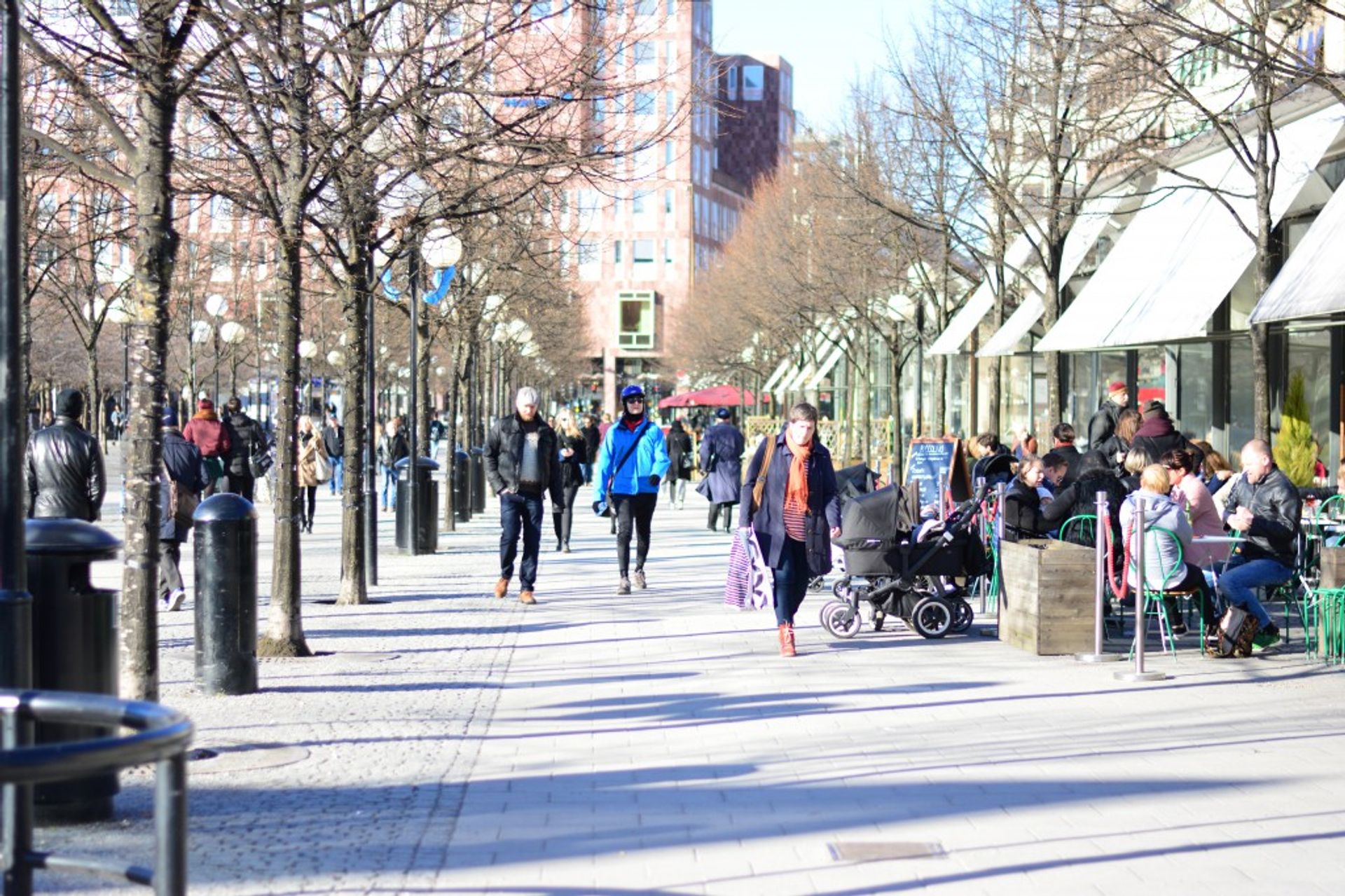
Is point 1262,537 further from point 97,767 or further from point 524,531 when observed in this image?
point 97,767

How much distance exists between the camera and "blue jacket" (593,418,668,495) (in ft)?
57.2

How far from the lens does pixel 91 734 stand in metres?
6.54

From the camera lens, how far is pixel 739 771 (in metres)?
8.25

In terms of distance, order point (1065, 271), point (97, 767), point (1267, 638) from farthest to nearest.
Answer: point (1065, 271) < point (1267, 638) < point (97, 767)

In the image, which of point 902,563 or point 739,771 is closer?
point 739,771

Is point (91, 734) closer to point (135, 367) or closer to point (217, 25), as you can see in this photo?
point (135, 367)

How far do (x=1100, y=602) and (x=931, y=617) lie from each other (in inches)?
73.8

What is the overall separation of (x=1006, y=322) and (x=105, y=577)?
67.3 feet

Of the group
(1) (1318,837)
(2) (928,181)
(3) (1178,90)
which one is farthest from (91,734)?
(2) (928,181)

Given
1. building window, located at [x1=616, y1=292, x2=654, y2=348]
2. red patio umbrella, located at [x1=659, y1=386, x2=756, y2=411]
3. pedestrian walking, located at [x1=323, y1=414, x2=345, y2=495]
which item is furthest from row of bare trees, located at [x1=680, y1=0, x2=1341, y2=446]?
building window, located at [x1=616, y1=292, x2=654, y2=348]

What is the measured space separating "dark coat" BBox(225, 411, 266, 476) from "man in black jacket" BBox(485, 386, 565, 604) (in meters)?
6.49

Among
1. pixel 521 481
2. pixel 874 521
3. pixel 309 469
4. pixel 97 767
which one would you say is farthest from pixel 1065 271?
Answer: pixel 97 767

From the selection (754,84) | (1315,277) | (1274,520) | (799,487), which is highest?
(754,84)

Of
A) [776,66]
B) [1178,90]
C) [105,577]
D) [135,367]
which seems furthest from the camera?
[776,66]
